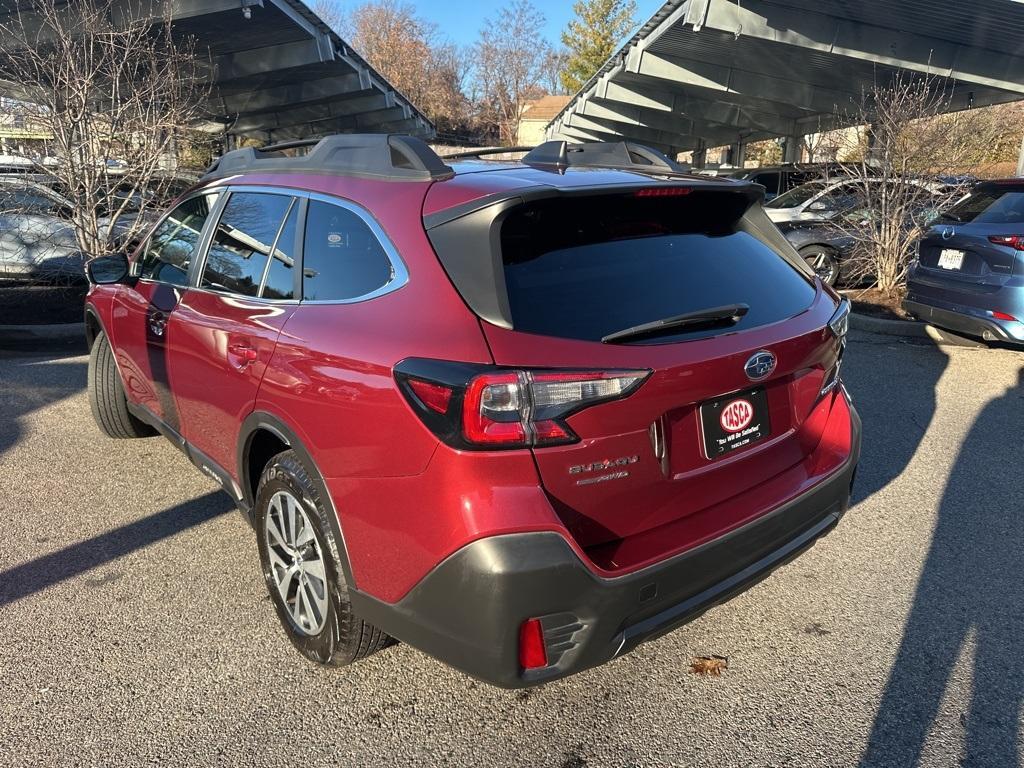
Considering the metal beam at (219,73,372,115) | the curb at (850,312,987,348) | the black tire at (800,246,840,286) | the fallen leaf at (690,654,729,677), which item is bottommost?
the curb at (850,312,987,348)

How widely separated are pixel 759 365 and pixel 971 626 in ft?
5.07

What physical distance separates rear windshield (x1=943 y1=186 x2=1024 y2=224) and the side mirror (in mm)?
6875

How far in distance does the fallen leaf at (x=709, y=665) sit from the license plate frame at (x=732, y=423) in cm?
88

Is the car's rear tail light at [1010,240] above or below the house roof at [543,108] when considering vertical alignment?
below

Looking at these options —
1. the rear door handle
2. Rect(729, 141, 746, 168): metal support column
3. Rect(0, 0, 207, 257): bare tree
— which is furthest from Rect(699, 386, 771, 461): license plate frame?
Rect(729, 141, 746, 168): metal support column

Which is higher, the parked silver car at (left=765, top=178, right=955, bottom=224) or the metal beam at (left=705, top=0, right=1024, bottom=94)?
the metal beam at (left=705, top=0, right=1024, bottom=94)

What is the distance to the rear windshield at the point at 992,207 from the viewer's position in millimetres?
6559

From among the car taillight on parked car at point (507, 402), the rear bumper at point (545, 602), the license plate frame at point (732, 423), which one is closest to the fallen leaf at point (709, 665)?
the rear bumper at point (545, 602)

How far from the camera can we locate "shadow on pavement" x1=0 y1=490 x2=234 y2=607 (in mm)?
3396

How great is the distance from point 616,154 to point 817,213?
351 inches

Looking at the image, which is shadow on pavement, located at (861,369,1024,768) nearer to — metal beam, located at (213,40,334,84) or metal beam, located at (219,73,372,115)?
metal beam, located at (213,40,334,84)

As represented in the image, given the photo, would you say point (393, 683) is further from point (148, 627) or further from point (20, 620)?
point (20, 620)

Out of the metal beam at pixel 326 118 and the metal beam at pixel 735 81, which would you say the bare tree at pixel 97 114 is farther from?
the metal beam at pixel 326 118

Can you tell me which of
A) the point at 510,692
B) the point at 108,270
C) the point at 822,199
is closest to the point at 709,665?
the point at 510,692
